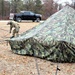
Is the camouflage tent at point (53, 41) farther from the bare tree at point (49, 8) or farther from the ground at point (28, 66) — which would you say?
the bare tree at point (49, 8)

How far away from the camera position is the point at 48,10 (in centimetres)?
5650

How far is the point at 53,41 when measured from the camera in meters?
11.3

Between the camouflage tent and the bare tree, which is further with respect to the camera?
the bare tree

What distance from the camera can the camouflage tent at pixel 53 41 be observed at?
36.4 ft

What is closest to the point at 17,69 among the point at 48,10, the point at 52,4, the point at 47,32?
the point at 47,32

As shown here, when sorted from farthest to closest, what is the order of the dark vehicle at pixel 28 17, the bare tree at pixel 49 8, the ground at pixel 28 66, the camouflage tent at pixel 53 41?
the bare tree at pixel 49 8 < the dark vehicle at pixel 28 17 < the camouflage tent at pixel 53 41 < the ground at pixel 28 66

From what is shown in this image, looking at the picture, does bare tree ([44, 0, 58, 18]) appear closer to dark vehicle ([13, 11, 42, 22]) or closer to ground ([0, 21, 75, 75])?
dark vehicle ([13, 11, 42, 22])

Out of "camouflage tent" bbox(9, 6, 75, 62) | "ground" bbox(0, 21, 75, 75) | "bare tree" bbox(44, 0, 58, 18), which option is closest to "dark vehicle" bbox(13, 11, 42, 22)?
"bare tree" bbox(44, 0, 58, 18)

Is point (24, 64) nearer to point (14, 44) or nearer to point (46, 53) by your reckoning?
point (46, 53)

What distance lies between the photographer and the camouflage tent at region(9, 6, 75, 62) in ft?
36.4

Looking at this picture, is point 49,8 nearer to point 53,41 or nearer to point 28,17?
point 28,17

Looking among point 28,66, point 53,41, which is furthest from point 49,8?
point 28,66

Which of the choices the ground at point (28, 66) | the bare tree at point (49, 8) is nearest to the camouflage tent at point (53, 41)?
the ground at point (28, 66)

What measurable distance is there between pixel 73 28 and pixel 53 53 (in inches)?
59.5
